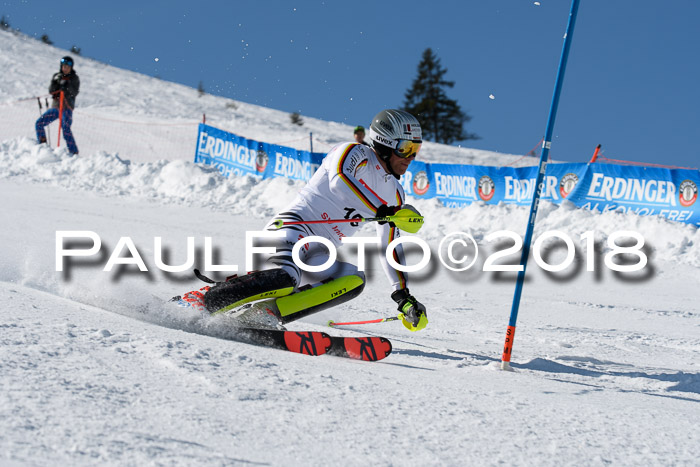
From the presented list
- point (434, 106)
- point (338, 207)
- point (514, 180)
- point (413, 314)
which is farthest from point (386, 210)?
point (434, 106)

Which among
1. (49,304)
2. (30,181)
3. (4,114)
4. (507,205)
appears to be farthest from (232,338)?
(4,114)

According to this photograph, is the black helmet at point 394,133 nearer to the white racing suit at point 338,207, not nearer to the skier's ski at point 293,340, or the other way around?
the white racing suit at point 338,207

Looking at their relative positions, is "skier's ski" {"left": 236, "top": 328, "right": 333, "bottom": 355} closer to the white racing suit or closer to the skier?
the skier

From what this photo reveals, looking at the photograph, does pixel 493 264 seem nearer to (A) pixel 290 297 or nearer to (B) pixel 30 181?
(A) pixel 290 297

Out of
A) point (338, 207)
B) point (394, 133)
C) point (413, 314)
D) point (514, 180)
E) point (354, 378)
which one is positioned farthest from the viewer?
point (514, 180)

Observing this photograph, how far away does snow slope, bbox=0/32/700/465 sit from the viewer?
2037 mm

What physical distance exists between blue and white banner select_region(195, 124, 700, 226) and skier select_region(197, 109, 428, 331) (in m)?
4.93

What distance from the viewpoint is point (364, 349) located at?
384cm

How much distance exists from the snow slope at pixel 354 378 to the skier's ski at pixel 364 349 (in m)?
0.11

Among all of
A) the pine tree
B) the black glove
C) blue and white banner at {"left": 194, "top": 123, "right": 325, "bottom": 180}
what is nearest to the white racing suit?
the black glove

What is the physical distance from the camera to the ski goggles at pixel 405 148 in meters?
4.45

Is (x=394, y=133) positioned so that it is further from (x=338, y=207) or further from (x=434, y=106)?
(x=434, y=106)

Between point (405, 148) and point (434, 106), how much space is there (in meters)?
49.1

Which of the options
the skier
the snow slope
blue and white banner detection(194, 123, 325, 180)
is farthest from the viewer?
blue and white banner detection(194, 123, 325, 180)
